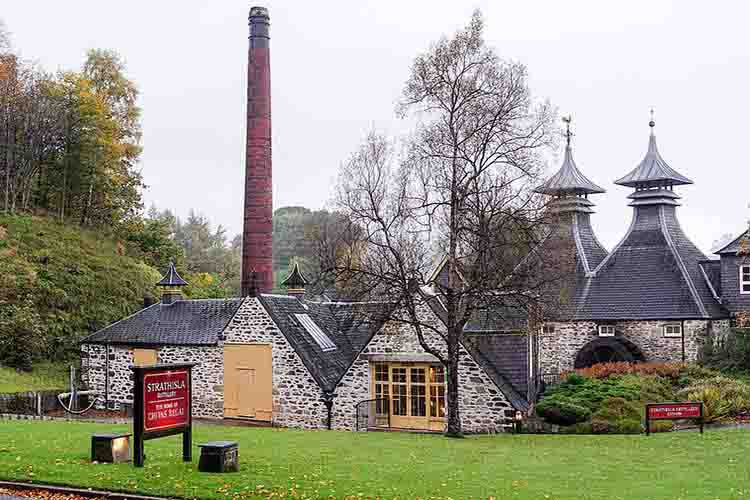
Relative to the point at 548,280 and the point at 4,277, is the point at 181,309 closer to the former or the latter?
the point at 4,277

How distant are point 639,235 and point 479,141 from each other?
1819 centimetres

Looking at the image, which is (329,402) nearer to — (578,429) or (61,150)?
(578,429)

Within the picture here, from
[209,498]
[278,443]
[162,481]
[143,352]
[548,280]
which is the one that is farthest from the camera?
[143,352]

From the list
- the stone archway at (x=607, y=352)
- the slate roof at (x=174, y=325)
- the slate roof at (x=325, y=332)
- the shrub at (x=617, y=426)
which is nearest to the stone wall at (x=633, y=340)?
the stone archway at (x=607, y=352)

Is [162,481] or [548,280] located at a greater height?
[548,280]

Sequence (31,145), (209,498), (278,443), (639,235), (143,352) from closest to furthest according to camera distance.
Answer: (209,498) → (278,443) → (143,352) → (639,235) → (31,145)

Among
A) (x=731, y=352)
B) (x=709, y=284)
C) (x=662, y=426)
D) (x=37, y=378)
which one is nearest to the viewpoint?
(x=662, y=426)

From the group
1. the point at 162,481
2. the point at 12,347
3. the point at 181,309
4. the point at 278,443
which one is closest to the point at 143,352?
the point at 181,309

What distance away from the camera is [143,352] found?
29.0 metres

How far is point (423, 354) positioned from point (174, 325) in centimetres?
998

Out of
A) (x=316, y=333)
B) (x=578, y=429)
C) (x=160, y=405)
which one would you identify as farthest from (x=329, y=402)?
(x=160, y=405)

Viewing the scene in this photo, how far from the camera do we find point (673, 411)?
19922 mm

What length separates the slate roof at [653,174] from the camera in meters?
35.5

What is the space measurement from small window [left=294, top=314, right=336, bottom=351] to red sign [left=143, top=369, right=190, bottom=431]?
13153 mm
